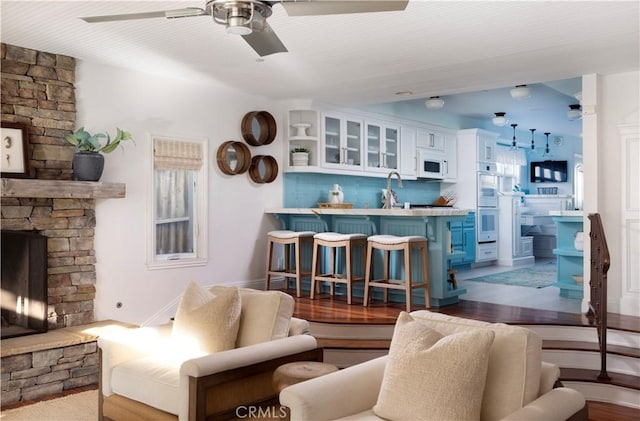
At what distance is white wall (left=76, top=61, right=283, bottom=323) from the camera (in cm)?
527

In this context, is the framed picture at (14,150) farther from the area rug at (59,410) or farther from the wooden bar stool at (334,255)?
the wooden bar stool at (334,255)

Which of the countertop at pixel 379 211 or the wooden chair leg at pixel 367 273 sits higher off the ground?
the countertop at pixel 379 211

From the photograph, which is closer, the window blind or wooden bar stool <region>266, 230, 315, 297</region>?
the window blind

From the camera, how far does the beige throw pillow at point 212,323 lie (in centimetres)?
324

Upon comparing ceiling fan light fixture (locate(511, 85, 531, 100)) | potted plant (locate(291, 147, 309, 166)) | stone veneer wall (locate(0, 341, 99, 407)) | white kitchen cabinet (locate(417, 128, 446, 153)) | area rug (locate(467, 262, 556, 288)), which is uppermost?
ceiling fan light fixture (locate(511, 85, 531, 100))

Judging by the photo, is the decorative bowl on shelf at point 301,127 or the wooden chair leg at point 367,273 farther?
the decorative bowl on shelf at point 301,127

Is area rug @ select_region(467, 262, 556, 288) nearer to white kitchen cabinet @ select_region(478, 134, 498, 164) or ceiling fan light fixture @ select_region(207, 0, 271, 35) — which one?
white kitchen cabinet @ select_region(478, 134, 498, 164)

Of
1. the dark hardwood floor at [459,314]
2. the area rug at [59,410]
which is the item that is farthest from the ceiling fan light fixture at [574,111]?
the area rug at [59,410]

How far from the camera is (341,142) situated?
755cm

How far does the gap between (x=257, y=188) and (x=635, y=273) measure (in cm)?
410

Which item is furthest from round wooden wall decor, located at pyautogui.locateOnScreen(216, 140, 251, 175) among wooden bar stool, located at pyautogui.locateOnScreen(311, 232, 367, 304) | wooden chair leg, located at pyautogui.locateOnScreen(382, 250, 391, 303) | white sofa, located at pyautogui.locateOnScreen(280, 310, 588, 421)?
white sofa, located at pyautogui.locateOnScreen(280, 310, 588, 421)

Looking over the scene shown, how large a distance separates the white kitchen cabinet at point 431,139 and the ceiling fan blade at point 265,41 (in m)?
6.27

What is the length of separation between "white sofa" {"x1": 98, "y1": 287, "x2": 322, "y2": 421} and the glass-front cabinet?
4.08 m

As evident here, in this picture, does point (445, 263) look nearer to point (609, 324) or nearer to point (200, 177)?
point (609, 324)
